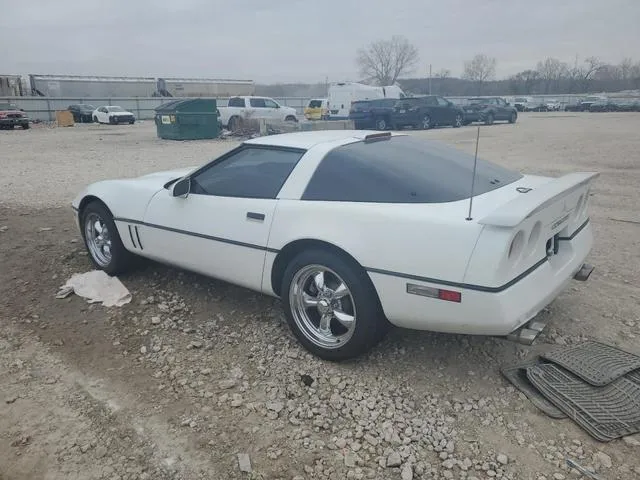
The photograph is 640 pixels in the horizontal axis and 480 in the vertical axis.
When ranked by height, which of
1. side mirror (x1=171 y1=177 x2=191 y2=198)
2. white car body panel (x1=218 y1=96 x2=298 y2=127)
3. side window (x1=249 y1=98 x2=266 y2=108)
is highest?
side window (x1=249 y1=98 x2=266 y2=108)

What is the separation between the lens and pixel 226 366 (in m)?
3.21

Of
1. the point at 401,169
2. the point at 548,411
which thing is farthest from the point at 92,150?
the point at 548,411

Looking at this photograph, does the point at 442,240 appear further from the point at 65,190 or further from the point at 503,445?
the point at 65,190

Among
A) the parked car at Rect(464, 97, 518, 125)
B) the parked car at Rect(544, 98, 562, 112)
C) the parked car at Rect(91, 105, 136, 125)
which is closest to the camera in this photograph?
the parked car at Rect(464, 97, 518, 125)

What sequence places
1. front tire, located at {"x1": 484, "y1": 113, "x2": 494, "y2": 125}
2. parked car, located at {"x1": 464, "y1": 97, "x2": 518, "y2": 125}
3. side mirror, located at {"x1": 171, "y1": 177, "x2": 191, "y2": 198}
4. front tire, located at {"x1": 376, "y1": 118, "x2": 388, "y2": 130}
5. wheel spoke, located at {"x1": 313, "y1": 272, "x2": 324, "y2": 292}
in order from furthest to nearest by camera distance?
front tire, located at {"x1": 484, "y1": 113, "x2": 494, "y2": 125} < parked car, located at {"x1": 464, "y1": 97, "x2": 518, "y2": 125} < front tire, located at {"x1": 376, "y1": 118, "x2": 388, "y2": 130} < side mirror, located at {"x1": 171, "y1": 177, "x2": 191, "y2": 198} < wheel spoke, located at {"x1": 313, "y1": 272, "x2": 324, "y2": 292}

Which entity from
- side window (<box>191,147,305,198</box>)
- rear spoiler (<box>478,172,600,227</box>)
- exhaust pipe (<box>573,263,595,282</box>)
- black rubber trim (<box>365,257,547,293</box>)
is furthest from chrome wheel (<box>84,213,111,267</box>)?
exhaust pipe (<box>573,263,595,282</box>)

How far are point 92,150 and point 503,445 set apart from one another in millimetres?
17281

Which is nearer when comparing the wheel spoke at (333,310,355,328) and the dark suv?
the wheel spoke at (333,310,355,328)

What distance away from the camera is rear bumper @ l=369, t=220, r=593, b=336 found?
258 centimetres

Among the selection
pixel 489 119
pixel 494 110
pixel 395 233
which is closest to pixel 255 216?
pixel 395 233

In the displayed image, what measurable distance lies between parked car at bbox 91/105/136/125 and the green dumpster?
14486mm

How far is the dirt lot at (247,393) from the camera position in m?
2.40

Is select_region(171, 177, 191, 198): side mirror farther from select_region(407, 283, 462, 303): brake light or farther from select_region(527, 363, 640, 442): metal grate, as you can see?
select_region(527, 363, 640, 442): metal grate

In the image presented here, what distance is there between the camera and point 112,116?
33.2m
